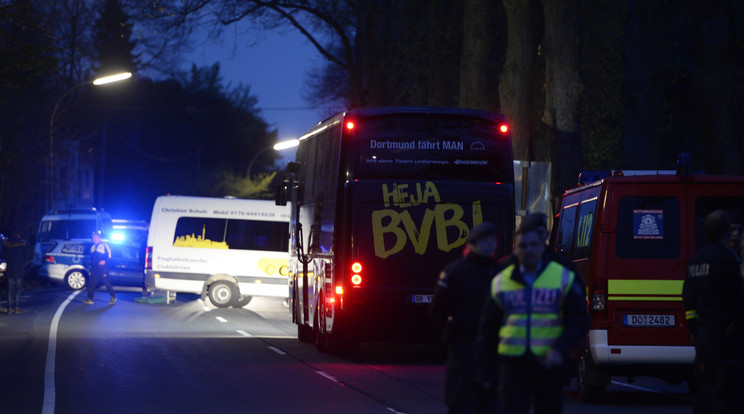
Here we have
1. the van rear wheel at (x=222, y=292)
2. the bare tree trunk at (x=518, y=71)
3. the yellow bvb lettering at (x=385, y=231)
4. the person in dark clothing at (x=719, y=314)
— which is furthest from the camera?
the van rear wheel at (x=222, y=292)

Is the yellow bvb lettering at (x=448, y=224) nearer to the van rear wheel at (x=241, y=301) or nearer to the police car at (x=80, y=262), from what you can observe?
the van rear wheel at (x=241, y=301)

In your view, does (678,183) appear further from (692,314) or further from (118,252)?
(118,252)

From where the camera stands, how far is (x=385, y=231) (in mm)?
18781

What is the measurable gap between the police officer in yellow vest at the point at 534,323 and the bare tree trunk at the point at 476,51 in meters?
22.3

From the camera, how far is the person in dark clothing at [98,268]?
111ft

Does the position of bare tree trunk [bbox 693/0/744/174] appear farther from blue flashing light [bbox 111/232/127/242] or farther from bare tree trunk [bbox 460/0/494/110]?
blue flashing light [bbox 111/232/127/242]

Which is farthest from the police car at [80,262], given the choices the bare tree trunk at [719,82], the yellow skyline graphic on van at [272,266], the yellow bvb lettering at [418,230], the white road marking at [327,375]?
the white road marking at [327,375]

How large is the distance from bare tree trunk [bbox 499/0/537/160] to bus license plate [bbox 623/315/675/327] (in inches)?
595

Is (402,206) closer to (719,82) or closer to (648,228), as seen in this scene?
(648,228)

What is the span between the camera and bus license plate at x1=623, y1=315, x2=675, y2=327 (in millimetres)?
13586

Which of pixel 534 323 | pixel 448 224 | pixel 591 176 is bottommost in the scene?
pixel 534 323

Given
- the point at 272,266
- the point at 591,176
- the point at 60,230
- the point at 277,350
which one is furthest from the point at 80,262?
the point at 591,176

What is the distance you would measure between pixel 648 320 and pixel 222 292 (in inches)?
798

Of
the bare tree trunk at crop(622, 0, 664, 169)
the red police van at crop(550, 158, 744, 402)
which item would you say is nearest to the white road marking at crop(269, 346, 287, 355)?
the red police van at crop(550, 158, 744, 402)
